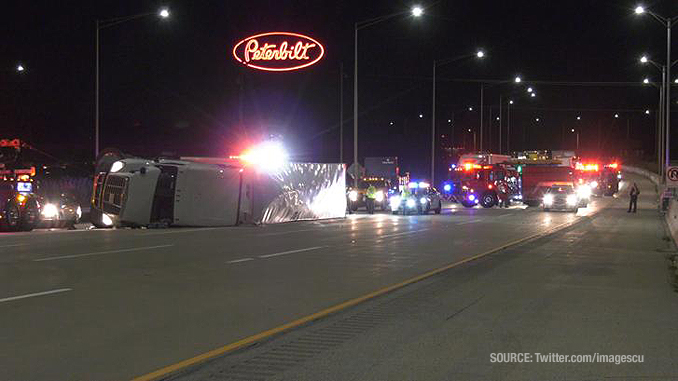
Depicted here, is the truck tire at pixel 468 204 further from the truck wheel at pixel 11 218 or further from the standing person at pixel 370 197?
the truck wheel at pixel 11 218

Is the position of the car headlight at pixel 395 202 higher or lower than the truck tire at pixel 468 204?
higher

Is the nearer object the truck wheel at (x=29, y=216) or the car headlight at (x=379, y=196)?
the truck wheel at (x=29, y=216)

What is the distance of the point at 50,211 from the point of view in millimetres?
24453

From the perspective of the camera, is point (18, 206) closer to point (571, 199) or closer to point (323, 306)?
point (323, 306)

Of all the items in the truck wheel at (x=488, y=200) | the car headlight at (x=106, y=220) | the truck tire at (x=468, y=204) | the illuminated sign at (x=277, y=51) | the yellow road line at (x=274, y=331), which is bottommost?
the yellow road line at (x=274, y=331)

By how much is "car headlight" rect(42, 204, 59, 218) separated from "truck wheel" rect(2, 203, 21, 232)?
3.74ft

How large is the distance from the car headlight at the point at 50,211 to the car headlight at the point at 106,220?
1.53m

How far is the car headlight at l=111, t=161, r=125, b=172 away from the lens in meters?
24.0

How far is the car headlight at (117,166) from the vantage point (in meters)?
24.0

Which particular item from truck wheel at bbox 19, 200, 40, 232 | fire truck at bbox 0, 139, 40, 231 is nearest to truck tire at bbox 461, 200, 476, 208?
fire truck at bbox 0, 139, 40, 231

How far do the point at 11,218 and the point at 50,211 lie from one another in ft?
5.26

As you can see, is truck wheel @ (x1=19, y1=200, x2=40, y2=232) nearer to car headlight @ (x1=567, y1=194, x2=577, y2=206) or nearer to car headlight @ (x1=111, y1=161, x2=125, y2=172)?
car headlight @ (x1=111, y1=161, x2=125, y2=172)

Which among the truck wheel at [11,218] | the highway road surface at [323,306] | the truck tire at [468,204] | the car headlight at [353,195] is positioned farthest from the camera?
the truck tire at [468,204]

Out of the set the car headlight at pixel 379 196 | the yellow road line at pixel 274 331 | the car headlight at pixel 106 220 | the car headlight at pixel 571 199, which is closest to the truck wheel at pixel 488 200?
the car headlight at pixel 571 199
